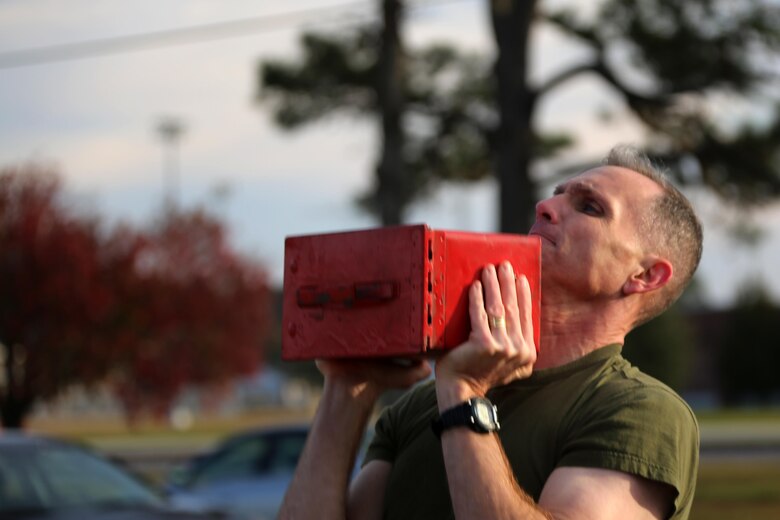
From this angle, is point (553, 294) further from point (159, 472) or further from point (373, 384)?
point (159, 472)

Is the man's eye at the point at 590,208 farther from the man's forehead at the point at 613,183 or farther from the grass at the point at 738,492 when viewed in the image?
the grass at the point at 738,492

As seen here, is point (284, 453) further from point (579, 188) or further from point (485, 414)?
point (485, 414)

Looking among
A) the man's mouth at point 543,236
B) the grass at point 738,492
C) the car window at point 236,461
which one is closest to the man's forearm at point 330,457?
the man's mouth at point 543,236

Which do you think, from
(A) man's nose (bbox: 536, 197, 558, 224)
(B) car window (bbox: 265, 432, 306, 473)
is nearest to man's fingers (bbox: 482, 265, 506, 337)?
(A) man's nose (bbox: 536, 197, 558, 224)

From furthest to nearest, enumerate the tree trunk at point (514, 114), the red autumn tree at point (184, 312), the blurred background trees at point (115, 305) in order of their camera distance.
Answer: the red autumn tree at point (184, 312)
the blurred background trees at point (115, 305)
the tree trunk at point (514, 114)

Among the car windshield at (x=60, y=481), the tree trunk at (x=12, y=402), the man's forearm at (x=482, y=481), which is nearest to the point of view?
Answer: the man's forearm at (x=482, y=481)

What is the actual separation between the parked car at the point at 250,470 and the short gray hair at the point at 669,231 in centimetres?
912

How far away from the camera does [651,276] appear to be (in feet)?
9.21

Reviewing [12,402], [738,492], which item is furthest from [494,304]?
[12,402]

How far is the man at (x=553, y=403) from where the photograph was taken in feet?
7.96

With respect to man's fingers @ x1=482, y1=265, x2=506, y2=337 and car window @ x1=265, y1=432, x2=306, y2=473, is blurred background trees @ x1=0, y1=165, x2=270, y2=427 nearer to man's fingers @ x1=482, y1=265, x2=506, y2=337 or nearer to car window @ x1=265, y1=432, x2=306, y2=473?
car window @ x1=265, y1=432, x2=306, y2=473

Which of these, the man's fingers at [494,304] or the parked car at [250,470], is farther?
the parked car at [250,470]

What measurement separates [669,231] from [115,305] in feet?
90.0

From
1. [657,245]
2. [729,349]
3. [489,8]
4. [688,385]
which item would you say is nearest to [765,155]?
[489,8]
